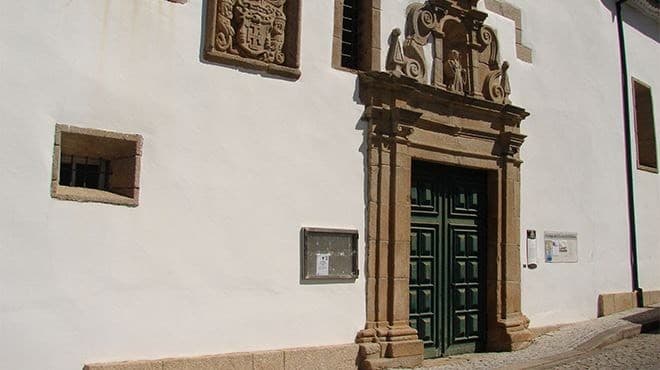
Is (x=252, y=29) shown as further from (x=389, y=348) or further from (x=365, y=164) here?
(x=389, y=348)

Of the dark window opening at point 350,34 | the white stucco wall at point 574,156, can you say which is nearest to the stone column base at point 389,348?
the white stucco wall at point 574,156

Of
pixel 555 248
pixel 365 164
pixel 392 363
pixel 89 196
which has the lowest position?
pixel 392 363

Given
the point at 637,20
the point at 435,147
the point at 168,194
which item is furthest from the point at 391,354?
the point at 637,20

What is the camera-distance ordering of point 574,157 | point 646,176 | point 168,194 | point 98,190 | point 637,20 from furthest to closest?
1. point 637,20
2. point 646,176
3. point 574,157
4. point 168,194
5. point 98,190

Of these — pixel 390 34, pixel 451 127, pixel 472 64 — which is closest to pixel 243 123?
pixel 390 34

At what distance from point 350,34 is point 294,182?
1812mm

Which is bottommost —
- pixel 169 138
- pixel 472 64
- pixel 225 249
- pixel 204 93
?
pixel 225 249

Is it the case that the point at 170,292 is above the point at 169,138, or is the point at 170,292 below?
below

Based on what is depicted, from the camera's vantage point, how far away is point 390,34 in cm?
673

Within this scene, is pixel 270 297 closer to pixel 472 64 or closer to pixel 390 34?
pixel 390 34

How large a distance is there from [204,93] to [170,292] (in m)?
1.59

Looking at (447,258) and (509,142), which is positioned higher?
(509,142)

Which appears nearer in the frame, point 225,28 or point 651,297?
point 225,28

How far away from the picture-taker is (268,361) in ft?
17.9
